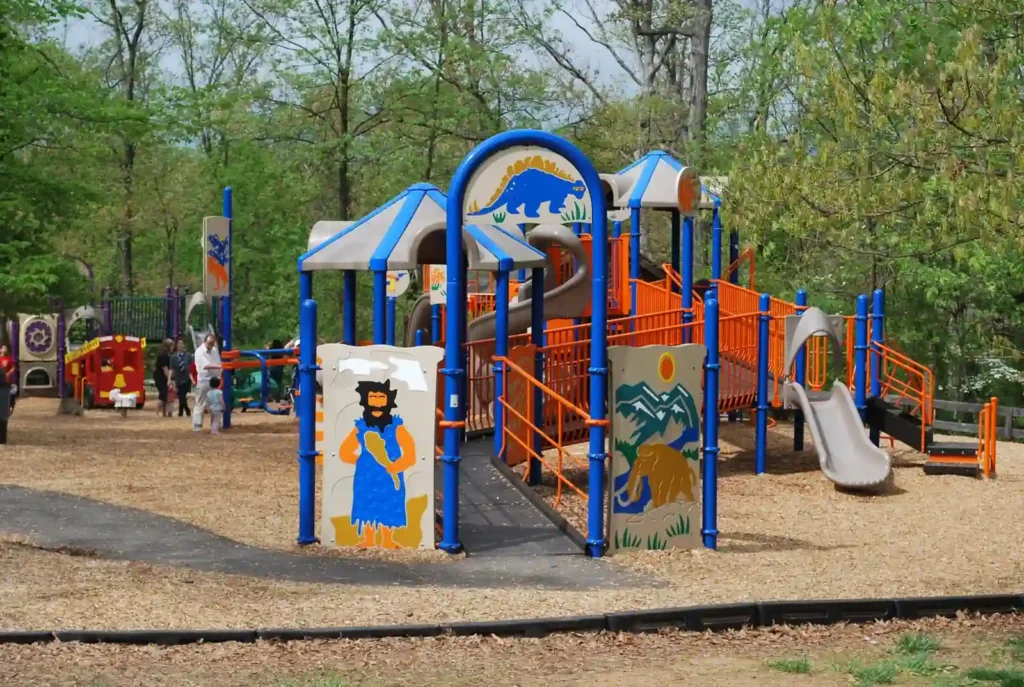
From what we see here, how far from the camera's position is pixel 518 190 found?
15.5 meters

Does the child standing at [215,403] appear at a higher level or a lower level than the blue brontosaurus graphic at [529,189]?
lower

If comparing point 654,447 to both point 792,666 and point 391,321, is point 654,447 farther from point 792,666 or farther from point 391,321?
point 391,321

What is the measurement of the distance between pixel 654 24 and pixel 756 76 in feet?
9.09

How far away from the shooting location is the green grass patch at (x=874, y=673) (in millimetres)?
7840

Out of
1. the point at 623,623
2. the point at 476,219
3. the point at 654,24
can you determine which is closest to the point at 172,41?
the point at 654,24

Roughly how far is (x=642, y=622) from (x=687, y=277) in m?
12.2

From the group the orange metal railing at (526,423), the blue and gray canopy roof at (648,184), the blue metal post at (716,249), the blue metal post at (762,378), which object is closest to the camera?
the orange metal railing at (526,423)

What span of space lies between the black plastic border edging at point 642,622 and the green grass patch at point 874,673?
109 cm

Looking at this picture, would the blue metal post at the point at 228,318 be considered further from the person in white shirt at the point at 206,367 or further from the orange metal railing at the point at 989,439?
the orange metal railing at the point at 989,439

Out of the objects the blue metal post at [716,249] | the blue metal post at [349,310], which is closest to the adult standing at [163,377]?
the blue metal post at [716,249]

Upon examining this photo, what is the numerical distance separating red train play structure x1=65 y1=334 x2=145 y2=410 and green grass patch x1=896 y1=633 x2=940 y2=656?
24186 mm

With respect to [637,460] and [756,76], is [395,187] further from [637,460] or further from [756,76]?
[637,460]

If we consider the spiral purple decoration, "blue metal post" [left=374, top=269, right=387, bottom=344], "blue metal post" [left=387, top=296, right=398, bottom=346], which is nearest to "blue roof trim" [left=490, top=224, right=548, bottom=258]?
"blue metal post" [left=374, top=269, right=387, bottom=344]

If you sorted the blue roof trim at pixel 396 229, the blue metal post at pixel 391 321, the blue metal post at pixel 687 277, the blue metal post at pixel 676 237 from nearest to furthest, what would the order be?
the blue roof trim at pixel 396 229
the blue metal post at pixel 687 277
the blue metal post at pixel 391 321
the blue metal post at pixel 676 237
